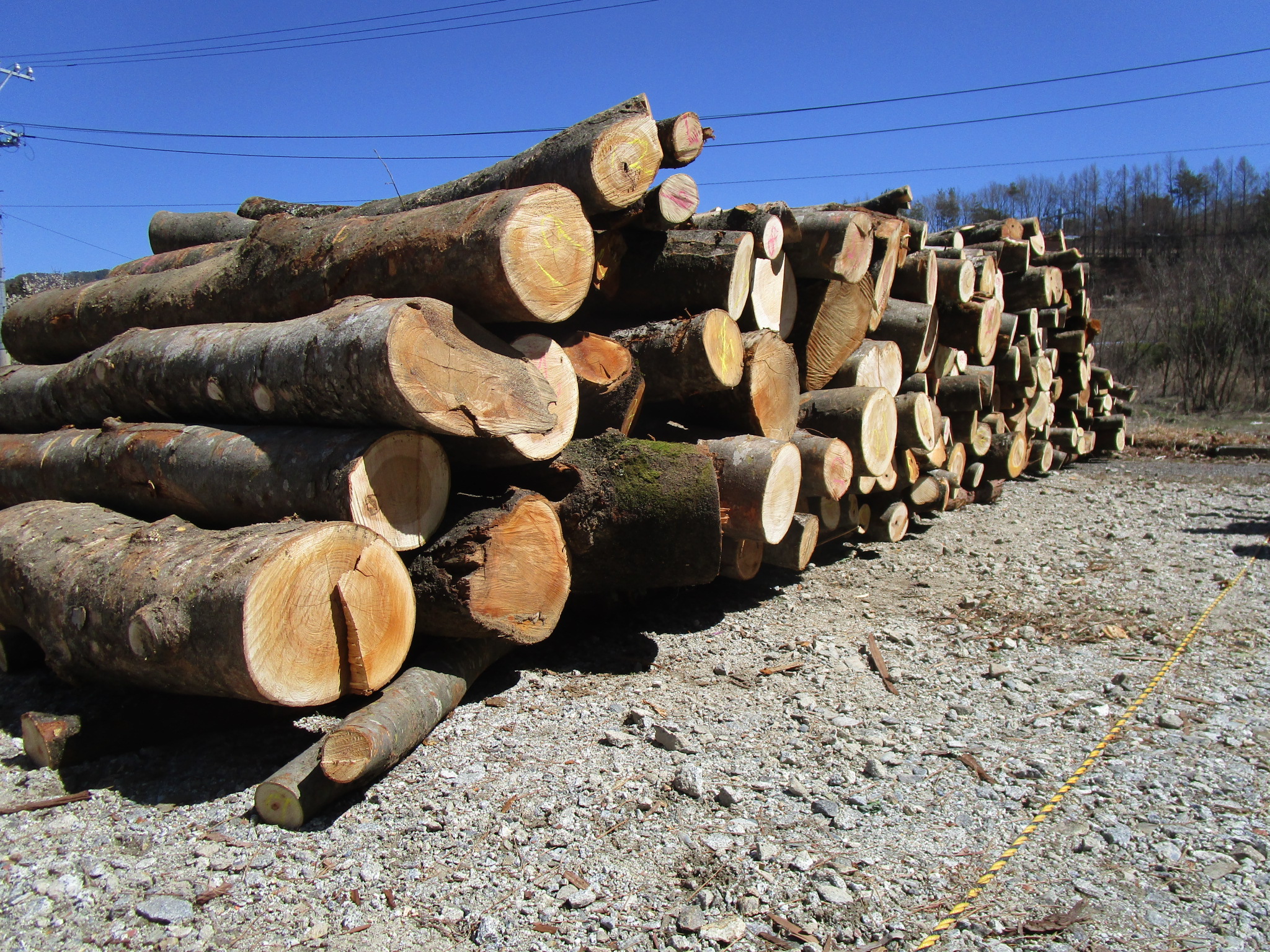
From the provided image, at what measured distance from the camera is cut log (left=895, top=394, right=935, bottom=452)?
5.84 metres

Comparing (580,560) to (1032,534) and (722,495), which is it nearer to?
(722,495)

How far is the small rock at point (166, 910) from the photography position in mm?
2164

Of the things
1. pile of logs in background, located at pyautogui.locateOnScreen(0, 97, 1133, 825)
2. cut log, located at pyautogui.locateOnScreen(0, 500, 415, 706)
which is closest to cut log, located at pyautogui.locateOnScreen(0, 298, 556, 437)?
pile of logs in background, located at pyautogui.locateOnScreen(0, 97, 1133, 825)

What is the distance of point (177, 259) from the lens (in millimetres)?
5613

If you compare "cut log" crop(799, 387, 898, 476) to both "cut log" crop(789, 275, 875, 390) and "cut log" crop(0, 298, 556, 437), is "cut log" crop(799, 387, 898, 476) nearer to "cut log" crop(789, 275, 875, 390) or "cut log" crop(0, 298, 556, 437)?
"cut log" crop(789, 275, 875, 390)

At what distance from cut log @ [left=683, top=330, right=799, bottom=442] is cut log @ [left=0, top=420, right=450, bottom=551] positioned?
1754 millimetres

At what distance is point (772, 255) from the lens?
4.61 meters

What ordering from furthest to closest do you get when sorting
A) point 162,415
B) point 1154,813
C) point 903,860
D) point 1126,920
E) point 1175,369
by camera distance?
point 1175,369
point 162,415
point 1154,813
point 903,860
point 1126,920

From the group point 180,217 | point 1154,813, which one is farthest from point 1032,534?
point 180,217

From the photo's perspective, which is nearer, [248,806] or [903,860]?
[903,860]

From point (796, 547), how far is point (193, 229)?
5780 mm

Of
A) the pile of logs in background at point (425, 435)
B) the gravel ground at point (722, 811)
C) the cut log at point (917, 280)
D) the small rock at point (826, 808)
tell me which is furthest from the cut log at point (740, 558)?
the cut log at point (917, 280)

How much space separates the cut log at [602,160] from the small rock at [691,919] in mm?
2813

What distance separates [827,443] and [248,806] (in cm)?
343
